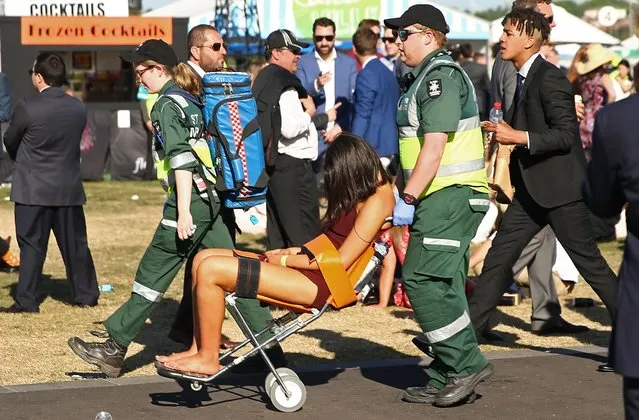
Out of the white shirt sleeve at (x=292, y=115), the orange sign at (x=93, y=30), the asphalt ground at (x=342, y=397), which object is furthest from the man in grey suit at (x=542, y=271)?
the orange sign at (x=93, y=30)

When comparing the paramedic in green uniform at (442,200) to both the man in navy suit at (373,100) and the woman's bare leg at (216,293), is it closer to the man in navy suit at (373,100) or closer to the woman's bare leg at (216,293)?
the woman's bare leg at (216,293)

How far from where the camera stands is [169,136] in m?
7.18

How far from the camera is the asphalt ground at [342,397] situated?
6.60m

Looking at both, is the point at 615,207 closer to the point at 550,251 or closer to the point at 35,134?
the point at 550,251

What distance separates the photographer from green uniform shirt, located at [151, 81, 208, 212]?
7.17 meters

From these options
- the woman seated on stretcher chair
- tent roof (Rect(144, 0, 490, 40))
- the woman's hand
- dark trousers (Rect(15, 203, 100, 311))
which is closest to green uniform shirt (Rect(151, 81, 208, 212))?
the woman's hand

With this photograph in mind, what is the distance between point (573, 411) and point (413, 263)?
111 cm

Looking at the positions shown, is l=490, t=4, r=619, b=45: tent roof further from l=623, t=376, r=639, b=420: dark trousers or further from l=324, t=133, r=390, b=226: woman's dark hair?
l=623, t=376, r=639, b=420: dark trousers

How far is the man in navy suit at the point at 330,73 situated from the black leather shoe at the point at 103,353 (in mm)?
4869

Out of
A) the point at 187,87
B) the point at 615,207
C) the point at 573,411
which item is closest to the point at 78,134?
the point at 187,87

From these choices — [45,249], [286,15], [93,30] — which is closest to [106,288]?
[45,249]

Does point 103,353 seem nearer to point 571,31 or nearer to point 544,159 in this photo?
point 544,159

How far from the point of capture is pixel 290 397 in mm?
6594

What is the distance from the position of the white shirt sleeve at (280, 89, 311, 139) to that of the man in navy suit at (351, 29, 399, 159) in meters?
2.14
